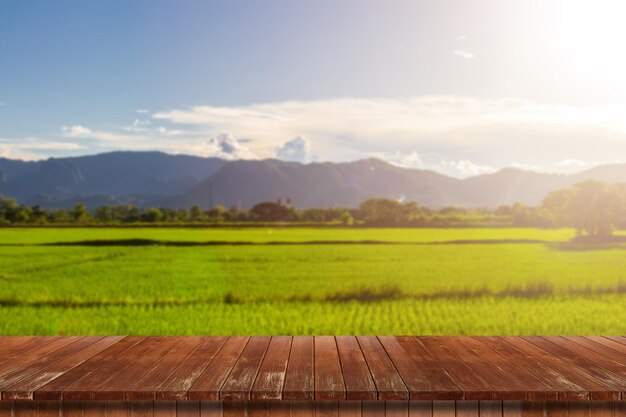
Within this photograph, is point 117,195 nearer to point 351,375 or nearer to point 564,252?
point 564,252

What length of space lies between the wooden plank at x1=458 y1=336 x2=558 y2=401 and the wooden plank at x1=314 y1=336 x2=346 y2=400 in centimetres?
90

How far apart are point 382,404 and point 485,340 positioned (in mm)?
1566

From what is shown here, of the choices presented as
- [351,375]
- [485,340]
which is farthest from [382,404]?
[485,340]

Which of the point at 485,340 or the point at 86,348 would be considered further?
the point at 485,340

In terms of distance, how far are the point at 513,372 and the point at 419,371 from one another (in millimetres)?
520

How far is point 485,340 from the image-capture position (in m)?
4.25

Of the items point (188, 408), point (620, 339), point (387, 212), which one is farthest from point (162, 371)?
point (387, 212)

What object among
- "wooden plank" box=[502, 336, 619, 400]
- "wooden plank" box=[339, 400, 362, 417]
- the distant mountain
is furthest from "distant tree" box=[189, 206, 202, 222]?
"wooden plank" box=[339, 400, 362, 417]

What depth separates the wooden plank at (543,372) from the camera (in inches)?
115

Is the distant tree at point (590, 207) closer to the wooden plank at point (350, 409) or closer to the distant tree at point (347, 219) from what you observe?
the distant tree at point (347, 219)

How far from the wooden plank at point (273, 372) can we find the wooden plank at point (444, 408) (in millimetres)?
779

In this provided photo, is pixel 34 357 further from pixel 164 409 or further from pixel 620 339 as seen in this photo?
pixel 620 339

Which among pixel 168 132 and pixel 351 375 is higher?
pixel 168 132

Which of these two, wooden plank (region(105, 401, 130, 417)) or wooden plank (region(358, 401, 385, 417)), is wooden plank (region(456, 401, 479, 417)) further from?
wooden plank (region(105, 401, 130, 417))
